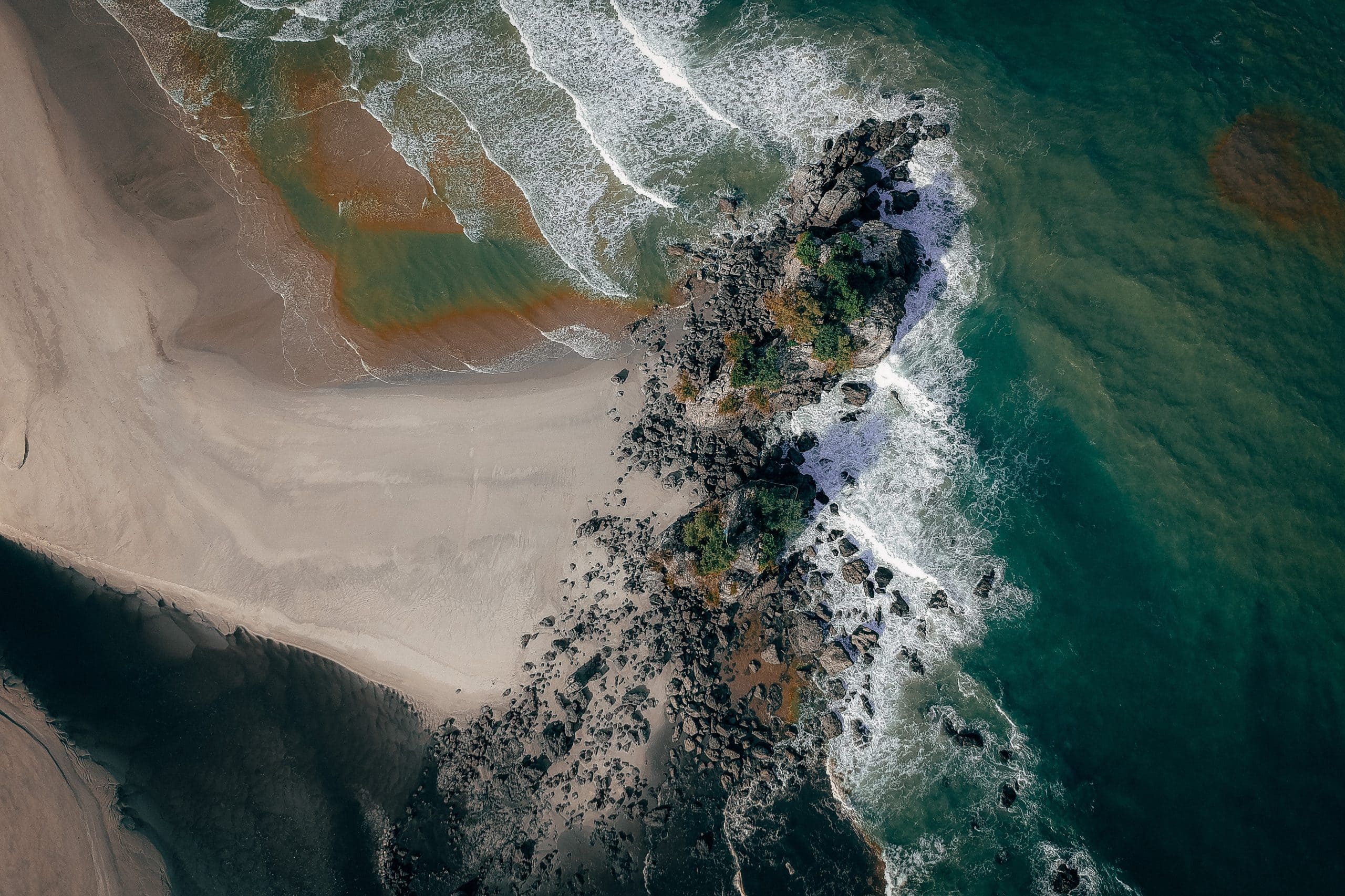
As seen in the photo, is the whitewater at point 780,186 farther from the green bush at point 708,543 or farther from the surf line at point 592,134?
the green bush at point 708,543

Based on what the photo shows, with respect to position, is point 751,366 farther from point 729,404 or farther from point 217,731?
point 217,731

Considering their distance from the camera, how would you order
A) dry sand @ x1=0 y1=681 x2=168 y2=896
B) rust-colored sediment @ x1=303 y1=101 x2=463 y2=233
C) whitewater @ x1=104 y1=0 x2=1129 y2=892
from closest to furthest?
1. dry sand @ x1=0 y1=681 x2=168 y2=896
2. whitewater @ x1=104 y1=0 x2=1129 y2=892
3. rust-colored sediment @ x1=303 y1=101 x2=463 y2=233

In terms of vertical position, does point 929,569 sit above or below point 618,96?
below

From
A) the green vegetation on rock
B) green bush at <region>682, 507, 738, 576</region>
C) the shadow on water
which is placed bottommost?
the shadow on water

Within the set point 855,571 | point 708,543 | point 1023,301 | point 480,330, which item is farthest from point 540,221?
point 1023,301

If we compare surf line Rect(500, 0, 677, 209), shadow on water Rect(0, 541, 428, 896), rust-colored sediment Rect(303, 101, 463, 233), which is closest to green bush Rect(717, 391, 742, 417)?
surf line Rect(500, 0, 677, 209)

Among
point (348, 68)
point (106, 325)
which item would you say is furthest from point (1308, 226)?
point (106, 325)

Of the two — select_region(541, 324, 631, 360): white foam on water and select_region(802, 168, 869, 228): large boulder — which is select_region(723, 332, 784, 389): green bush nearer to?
select_region(541, 324, 631, 360): white foam on water
